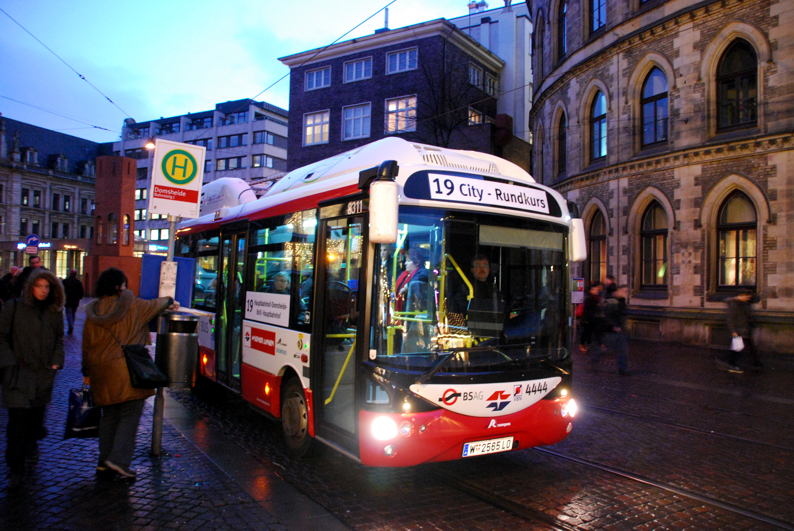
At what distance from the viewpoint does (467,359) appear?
4855 millimetres

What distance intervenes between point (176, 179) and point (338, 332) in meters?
3.33

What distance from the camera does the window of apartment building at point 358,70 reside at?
111 feet

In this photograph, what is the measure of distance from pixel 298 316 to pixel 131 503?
2194mm

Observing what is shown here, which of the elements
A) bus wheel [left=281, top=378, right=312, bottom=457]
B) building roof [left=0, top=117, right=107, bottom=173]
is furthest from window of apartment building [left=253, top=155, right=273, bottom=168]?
bus wheel [left=281, top=378, right=312, bottom=457]

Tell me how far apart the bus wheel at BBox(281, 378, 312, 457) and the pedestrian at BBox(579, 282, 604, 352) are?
9.39 metres

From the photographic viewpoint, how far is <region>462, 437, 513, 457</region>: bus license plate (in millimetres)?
4848

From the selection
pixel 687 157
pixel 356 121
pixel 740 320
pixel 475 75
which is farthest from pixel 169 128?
pixel 740 320

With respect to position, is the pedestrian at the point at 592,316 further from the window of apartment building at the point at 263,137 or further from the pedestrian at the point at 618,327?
the window of apartment building at the point at 263,137

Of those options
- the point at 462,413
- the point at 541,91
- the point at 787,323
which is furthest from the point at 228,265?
the point at 541,91

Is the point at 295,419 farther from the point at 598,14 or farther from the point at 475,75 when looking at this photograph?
the point at 475,75

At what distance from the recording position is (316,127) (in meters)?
35.3

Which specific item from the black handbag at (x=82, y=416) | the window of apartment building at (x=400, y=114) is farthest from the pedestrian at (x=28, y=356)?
the window of apartment building at (x=400, y=114)

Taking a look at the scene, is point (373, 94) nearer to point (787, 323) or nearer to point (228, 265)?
point (787, 323)

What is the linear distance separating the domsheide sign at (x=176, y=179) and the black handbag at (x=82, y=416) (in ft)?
8.11
